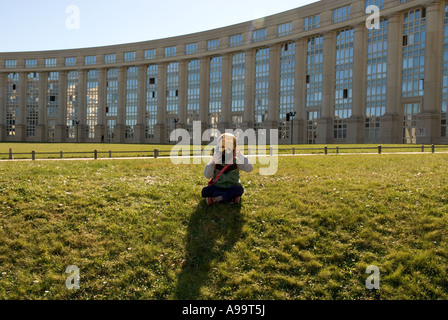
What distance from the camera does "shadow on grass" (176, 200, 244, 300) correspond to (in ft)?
21.5

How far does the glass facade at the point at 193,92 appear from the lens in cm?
7481

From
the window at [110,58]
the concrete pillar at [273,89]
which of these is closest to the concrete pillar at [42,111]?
the window at [110,58]

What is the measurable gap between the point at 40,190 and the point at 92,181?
1.85 meters

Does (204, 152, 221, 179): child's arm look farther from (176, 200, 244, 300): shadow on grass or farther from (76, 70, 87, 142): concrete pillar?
(76, 70, 87, 142): concrete pillar

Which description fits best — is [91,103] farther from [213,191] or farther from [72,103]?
[213,191]

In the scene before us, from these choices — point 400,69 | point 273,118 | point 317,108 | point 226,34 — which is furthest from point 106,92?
point 400,69

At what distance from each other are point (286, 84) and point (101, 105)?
5000 centimetres

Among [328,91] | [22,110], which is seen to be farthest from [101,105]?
[328,91]

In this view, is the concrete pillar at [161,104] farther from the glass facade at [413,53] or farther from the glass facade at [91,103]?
the glass facade at [413,53]

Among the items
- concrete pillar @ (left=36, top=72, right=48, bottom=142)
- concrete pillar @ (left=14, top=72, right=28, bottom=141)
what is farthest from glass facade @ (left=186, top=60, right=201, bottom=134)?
concrete pillar @ (left=14, top=72, right=28, bottom=141)

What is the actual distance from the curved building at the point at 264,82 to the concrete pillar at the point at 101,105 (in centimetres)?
27

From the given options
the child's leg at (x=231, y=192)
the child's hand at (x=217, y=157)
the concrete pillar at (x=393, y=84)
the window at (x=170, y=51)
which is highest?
the window at (x=170, y=51)

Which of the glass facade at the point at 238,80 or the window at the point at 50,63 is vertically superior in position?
the window at the point at 50,63

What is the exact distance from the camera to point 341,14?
54.0m
